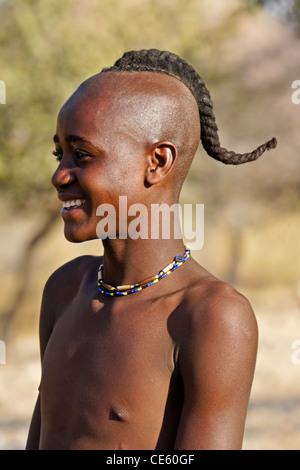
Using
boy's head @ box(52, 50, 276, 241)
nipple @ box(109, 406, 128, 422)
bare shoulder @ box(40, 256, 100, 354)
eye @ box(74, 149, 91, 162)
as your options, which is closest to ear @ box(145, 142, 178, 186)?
boy's head @ box(52, 50, 276, 241)

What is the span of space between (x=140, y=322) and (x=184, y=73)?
0.77 meters

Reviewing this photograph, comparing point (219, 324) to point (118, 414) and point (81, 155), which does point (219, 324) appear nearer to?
point (118, 414)

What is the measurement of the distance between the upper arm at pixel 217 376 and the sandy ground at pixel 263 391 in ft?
17.4

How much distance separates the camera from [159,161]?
6.72ft

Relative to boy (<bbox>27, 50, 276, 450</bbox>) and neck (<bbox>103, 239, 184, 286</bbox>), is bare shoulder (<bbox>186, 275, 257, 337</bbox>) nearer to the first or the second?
boy (<bbox>27, 50, 276, 450</bbox>)

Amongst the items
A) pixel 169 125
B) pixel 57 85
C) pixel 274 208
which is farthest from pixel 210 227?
pixel 169 125

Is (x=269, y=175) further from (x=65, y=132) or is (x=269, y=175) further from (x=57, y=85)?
(x=65, y=132)

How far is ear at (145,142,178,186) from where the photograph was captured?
2037 millimetres

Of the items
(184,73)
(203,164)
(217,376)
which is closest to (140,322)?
(217,376)

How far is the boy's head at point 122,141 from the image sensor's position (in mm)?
1985

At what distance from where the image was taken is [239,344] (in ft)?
5.97

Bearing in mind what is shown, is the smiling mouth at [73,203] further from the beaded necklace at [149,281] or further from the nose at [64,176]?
the beaded necklace at [149,281]

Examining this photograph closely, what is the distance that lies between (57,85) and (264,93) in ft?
12.1

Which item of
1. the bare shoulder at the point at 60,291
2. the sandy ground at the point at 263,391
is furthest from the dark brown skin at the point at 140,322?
the sandy ground at the point at 263,391
